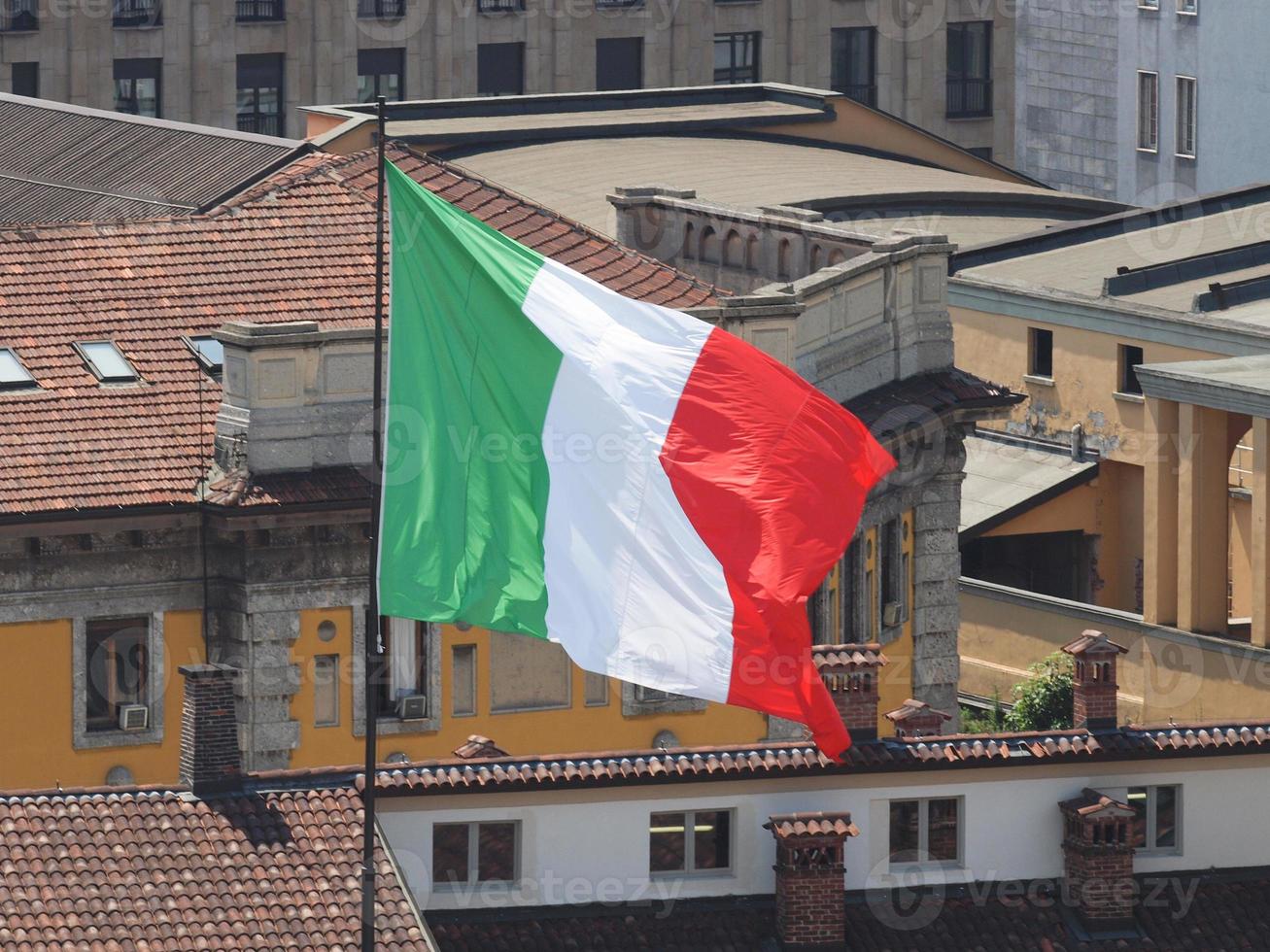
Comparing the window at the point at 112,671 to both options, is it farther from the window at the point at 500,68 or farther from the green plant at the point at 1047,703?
the window at the point at 500,68

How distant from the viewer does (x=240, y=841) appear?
4406 centimetres

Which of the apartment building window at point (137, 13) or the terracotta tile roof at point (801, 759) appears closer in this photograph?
the terracotta tile roof at point (801, 759)

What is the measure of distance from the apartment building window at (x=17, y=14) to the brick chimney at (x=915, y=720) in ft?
229

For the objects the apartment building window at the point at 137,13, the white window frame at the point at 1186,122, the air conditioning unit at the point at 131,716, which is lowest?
the air conditioning unit at the point at 131,716

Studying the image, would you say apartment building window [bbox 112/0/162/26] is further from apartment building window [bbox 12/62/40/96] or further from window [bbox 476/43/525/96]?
window [bbox 476/43/525/96]

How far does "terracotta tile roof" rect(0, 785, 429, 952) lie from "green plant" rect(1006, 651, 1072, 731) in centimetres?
3213

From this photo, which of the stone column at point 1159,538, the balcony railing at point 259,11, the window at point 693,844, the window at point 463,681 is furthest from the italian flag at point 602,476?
the balcony railing at point 259,11

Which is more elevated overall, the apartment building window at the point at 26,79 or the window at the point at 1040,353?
the apartment building window at the point at 26,79

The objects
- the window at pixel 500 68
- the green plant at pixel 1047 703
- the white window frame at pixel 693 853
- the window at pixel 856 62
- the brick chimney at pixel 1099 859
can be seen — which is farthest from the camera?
the window at pixel 856 62

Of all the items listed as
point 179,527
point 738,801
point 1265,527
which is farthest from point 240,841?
point 1265,527

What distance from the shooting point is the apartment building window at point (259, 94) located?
120 m

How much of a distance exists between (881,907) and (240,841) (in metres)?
8.49

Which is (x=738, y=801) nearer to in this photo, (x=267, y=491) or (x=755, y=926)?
(x=755, y=926)

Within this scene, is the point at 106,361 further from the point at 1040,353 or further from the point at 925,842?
the point at 1040,353
